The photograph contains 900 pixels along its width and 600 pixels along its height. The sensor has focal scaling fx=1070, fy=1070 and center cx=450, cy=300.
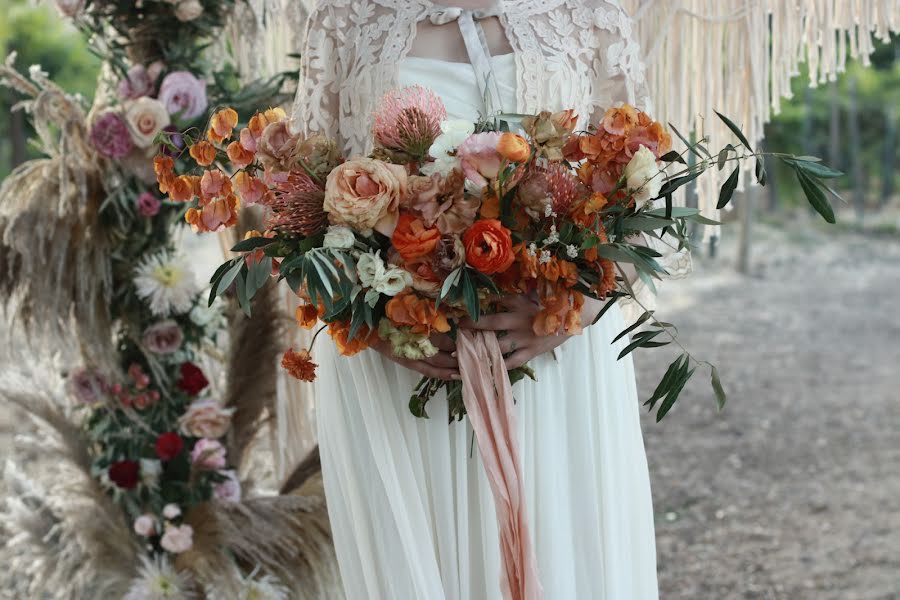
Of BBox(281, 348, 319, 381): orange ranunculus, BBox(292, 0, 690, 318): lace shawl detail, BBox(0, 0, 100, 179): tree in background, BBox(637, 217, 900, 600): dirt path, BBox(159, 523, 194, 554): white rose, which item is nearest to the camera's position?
BBox(281, 348, 319, 381): orange ranunculus

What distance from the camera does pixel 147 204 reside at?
7.98 ft

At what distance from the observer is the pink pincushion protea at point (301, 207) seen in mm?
1430

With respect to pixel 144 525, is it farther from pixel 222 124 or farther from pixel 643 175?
pixel 643 175

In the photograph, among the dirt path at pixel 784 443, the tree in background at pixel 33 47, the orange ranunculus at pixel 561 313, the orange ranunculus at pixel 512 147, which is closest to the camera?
the orange ranunculus at pixel 512 147

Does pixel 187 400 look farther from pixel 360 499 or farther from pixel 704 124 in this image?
pixel 704 124

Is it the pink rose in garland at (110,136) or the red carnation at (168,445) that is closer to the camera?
the pink rose in garland at (110,136)

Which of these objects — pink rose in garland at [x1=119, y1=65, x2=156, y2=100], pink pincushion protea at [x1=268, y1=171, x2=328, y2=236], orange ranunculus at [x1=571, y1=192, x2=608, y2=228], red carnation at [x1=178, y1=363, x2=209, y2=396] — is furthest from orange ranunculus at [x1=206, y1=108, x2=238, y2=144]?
red carnation at [x1=178, y1=363, x2=209, y2=396]

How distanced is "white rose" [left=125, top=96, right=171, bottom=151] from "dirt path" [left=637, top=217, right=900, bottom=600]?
212 cm

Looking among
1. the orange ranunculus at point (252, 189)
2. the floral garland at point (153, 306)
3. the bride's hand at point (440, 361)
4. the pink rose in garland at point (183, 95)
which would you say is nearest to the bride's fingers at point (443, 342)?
the bride's hand at point (440, 361)

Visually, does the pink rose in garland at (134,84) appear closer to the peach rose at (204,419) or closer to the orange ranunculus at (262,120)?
the peach rose at (204,419)

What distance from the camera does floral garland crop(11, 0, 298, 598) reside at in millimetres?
2436

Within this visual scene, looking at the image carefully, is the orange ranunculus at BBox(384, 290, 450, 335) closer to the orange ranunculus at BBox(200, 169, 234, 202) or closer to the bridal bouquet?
the bridal bouquet

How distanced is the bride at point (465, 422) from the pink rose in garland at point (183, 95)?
70cm

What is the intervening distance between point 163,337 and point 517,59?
1.24m
